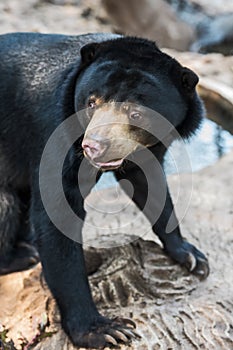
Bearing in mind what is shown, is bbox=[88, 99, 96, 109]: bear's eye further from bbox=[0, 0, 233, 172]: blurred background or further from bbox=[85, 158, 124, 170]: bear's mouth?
bbox=[0, 0, 233, 172]: blurred background

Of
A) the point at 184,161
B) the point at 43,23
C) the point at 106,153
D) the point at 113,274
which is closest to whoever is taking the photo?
the point at 106,153

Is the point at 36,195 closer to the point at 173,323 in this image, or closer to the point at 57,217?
the point at 57,217

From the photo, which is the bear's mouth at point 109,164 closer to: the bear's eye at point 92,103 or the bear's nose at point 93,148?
the bear's nose at point 93,148

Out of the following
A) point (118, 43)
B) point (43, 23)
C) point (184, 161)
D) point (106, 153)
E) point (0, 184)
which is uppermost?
point (118, 43)

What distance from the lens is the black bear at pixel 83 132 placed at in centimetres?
332

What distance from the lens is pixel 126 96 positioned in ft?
10.8

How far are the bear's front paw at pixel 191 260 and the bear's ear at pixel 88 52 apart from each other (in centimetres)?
127

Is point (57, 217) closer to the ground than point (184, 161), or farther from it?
farther from it

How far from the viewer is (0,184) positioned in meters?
4.09

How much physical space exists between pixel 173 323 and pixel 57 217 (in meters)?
0.81

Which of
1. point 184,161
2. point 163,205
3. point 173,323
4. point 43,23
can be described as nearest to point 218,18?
point 43,23

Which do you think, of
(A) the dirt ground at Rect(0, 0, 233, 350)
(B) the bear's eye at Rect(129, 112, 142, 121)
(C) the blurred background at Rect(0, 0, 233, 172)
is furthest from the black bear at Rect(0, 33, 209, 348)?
(C) the blurred background at Rect(0, 0, 233, 172)

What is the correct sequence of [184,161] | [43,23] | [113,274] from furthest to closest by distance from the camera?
[43,23], [184,161], [113,274]

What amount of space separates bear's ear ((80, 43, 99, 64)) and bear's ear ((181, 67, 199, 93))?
17.5 inches
